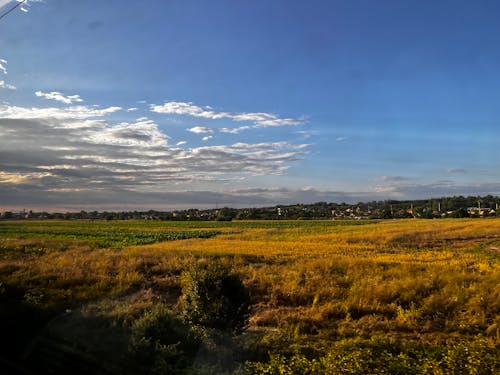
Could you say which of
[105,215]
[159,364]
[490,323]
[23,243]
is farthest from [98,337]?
[105,215]

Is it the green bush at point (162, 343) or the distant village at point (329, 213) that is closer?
the green bush at point (162, 343)

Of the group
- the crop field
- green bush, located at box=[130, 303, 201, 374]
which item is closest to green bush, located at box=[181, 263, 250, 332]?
the crop field

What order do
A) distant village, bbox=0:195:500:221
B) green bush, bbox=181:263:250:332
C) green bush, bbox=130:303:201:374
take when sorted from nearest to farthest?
green bush, bbox=130:303:201:374 < green bush, bbox=181:263:250:332 < distant village, bbox=0:195:500:221

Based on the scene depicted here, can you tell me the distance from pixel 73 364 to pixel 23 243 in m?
35.4

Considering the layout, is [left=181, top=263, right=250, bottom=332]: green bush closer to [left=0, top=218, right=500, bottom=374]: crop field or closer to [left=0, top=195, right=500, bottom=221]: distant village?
[left=0, top=218, right=500, bottom=374]: crop field

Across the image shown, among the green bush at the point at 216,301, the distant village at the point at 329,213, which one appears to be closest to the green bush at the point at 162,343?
the green bush at the point at 216,301

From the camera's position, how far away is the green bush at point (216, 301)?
355 inches

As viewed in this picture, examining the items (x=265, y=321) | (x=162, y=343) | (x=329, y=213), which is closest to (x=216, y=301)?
(x=162, y=343)

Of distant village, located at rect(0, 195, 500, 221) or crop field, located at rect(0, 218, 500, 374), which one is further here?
distant village, located at rect(0, 195, 500, 221)

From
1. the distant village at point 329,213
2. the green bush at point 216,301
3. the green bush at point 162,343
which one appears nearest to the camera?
the green bush at point 162,343

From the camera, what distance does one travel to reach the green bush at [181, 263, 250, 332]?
29.6 feet

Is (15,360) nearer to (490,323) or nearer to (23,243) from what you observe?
(490,323)

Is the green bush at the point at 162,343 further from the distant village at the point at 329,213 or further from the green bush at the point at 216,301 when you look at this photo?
the distant village at the point at 329,213

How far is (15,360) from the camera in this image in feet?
20.7
